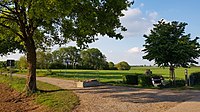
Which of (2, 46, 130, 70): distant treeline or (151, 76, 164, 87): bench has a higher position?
(2, 46, 130, 70): distant treeline

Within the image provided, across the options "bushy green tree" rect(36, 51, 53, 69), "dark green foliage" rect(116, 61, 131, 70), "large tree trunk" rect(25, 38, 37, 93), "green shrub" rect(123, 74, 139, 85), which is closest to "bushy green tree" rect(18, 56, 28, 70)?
"bushy green tree" rect(36, 51, 53, 69)

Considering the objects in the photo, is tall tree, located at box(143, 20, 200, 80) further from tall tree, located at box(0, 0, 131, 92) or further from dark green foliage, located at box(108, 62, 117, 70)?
dark green foliage, located at box(108, 62, 117, 70)

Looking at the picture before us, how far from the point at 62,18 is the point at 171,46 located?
10564mm

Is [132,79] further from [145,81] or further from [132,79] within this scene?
[145,81]

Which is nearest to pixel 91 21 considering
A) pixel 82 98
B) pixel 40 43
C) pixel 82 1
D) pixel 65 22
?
pixel 82 1

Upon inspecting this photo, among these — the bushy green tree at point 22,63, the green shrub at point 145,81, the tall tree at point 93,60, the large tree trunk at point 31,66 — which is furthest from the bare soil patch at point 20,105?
the tall tree at point 93,60

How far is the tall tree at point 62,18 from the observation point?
59.0 ft

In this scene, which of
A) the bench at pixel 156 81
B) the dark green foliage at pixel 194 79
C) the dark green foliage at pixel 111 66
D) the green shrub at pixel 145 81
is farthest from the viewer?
the dark green foliage at pixel 111 66

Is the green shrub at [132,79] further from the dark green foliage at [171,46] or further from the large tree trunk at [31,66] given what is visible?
the large tree trunk at [31,66]

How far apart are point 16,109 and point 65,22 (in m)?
6.72

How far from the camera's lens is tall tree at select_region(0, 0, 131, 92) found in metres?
18.0

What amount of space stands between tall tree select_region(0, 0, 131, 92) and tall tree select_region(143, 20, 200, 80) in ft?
21.9

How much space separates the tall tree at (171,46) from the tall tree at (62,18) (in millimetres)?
6682

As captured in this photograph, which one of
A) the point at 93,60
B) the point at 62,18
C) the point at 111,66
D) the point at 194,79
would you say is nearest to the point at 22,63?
the point at 111,66
